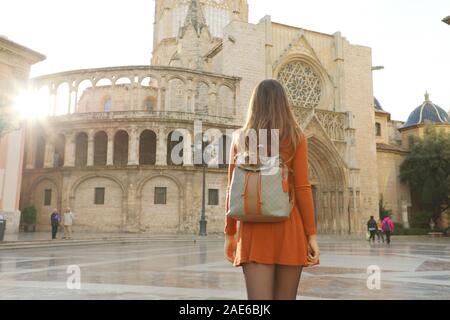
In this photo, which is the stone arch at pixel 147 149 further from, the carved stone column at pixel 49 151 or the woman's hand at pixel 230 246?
the woman's hand at pixel 230 246

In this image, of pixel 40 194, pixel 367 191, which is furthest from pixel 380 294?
pixel 367 191

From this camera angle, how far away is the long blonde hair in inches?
98.3

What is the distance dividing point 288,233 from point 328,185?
33.0 metres

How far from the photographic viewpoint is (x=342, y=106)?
120ft

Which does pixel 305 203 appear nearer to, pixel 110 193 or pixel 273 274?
pixel 273 274

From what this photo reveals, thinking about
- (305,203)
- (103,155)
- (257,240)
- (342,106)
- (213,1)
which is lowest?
(257,240)

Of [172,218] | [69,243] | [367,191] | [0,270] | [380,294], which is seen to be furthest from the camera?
[367,191]

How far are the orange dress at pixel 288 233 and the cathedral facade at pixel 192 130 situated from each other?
25.7 meters

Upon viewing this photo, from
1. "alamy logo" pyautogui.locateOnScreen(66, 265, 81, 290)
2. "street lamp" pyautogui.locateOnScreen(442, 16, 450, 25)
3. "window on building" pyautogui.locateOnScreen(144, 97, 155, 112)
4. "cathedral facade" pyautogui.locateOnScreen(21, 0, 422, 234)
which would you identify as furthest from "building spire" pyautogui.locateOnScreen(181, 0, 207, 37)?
"alamy logo" pyautogui.locateOnScreen(66, 265, 81, 290)

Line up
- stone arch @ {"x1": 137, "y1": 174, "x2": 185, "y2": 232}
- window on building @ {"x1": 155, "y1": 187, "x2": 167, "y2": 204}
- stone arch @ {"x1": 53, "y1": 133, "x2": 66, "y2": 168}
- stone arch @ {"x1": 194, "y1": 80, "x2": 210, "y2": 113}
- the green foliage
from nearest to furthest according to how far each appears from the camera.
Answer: the green foliage
stone arch @ {"x1": 137, "y1": 174, "x2": 185, "y2": 232}
window on building @ {"x1": 155, "y1": 187, "x2": 167, "y2": 204}
stone arch @ {"x1": 53, "y1": 133, "x2": 66, "y2": 168}
stone arch @ {"x1": 194, "y1": 80, "x2": 210, "y2": 113}

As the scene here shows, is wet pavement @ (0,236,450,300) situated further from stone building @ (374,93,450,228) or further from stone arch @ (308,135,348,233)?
stone building @ (374,93,450,228)

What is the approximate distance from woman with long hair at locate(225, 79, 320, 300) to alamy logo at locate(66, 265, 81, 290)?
4.49 metres

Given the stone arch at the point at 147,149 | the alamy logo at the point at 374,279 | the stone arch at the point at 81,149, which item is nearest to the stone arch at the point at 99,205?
the stone arch at the point at 81,149

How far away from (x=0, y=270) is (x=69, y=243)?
32.9 feet
